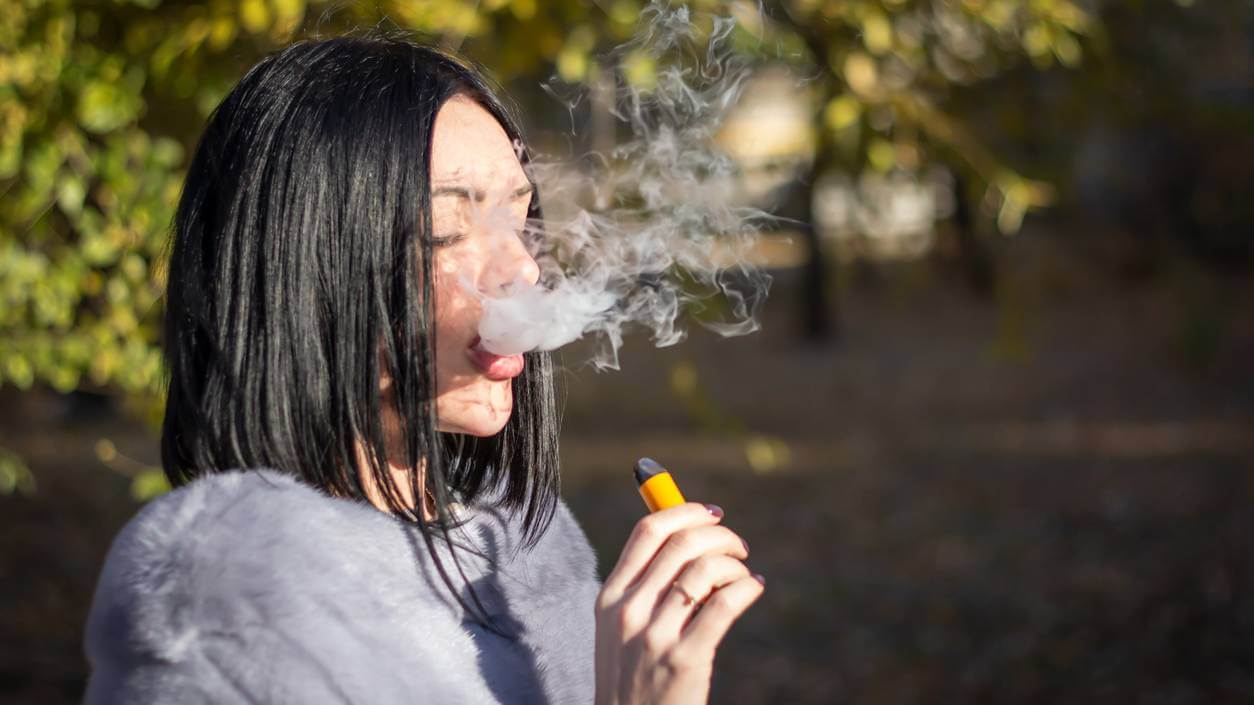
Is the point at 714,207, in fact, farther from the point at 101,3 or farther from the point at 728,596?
the point at 101,3

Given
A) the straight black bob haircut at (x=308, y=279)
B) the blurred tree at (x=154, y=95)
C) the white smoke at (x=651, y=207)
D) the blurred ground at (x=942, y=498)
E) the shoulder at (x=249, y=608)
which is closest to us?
the shoulder at (x=249, y=608)

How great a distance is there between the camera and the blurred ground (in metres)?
4.92

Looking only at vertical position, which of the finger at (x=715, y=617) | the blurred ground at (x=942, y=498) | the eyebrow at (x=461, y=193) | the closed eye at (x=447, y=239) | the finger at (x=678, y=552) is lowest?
the blurred ground at (x=942, y=498)

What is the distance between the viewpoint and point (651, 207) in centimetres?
205

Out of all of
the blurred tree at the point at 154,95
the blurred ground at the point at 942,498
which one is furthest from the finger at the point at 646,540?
the blurred ground at the point at 942,498

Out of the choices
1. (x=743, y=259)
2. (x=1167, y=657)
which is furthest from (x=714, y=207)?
(x=1167, y=657)

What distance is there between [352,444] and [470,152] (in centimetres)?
33

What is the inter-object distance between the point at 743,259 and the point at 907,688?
11.3 ft

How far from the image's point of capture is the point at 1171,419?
827 centimetres

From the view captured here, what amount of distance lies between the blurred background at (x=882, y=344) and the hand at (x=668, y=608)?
0.76 metres

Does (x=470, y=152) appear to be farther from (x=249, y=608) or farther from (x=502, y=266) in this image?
(x=249, y=608)

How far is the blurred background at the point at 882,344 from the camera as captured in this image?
252 centimetres

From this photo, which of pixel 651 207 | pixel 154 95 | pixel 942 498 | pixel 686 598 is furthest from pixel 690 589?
pixel 942 498

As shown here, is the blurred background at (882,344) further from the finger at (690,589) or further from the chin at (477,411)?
the finger at (690,589)
